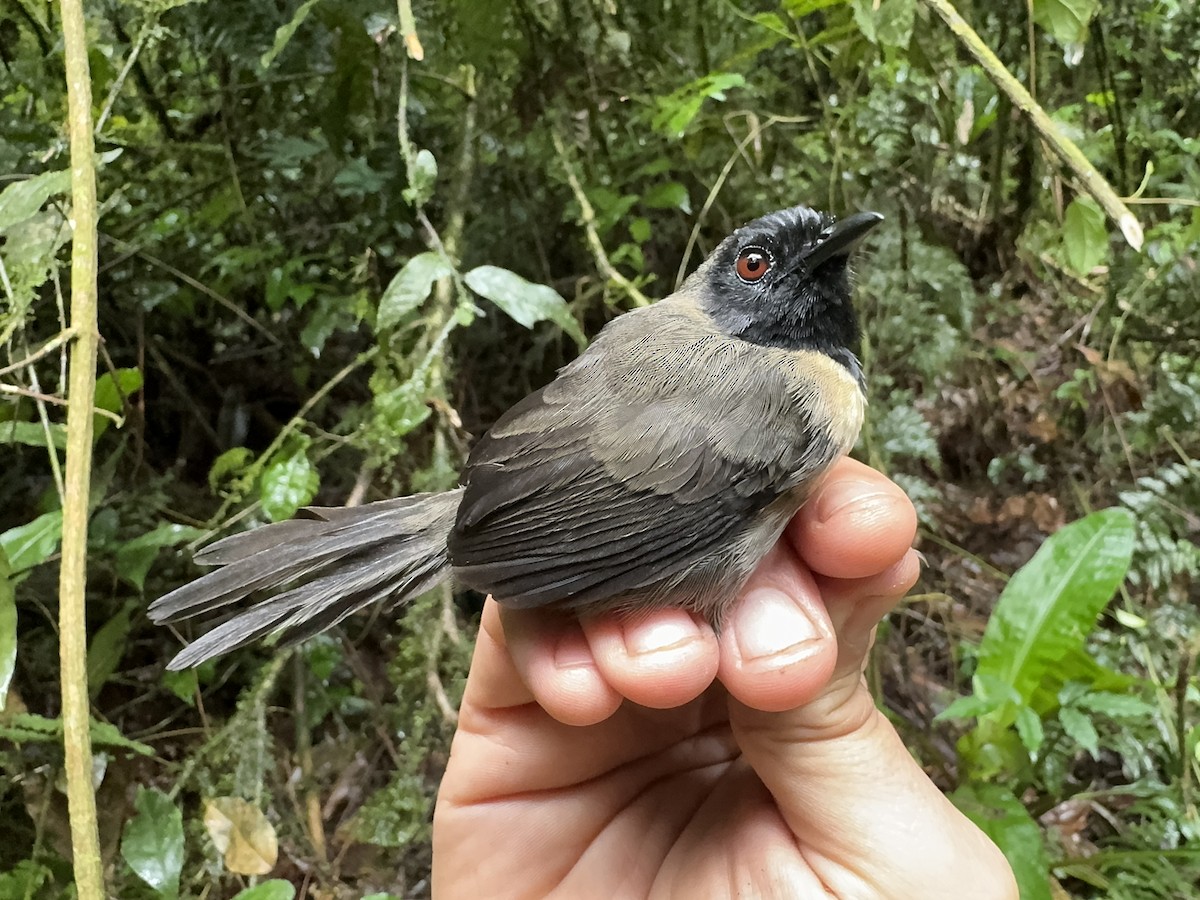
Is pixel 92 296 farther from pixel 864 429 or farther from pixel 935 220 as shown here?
pixel 935 220

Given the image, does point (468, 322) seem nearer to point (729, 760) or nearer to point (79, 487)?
point (79, 487)

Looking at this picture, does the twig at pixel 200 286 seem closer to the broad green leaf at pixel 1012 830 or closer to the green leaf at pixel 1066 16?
the green leaf at pixel 1066 16

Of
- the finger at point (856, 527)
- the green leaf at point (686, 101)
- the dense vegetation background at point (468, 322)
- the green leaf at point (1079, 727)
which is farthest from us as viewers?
the green leaf at point (686, 101)

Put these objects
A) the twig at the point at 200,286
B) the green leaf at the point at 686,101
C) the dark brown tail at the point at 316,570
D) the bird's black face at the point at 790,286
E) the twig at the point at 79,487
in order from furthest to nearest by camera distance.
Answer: the twig at the point at 200,286, the green leaf at the point at 686,101, the bird's black face at the point at 790,286, the dark brown tail at the point at 316,570, the twig at the point at 79,487

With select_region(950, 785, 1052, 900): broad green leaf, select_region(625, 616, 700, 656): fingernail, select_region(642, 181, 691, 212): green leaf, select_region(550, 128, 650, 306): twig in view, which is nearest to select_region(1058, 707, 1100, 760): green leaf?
select_region(950, 785, 1052, 900): broad green leaf

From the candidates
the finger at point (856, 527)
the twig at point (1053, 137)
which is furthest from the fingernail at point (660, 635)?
the twig at point (1053, 137)

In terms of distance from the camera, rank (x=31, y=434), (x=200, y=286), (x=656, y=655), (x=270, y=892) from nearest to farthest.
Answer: (x=656, y=655)
(x=270, y=892)
(x=31, y=434)
(x=200, y=286)

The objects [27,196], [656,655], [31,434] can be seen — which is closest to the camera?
[656,655]

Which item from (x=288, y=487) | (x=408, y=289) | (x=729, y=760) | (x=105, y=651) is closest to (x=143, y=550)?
(x=105, y=651)
